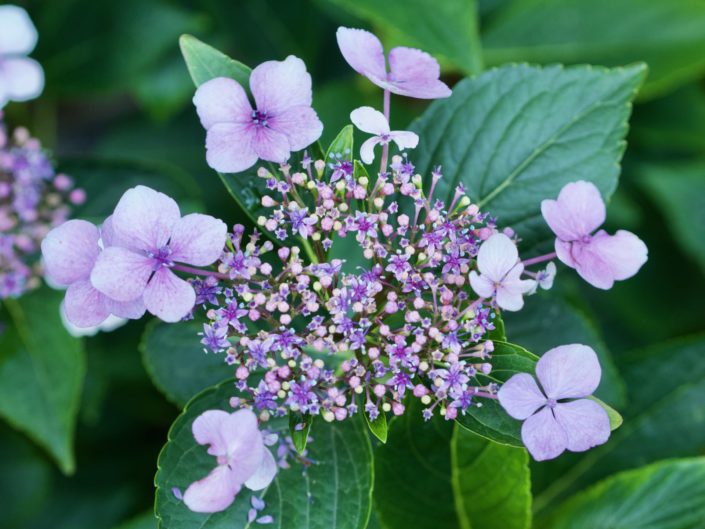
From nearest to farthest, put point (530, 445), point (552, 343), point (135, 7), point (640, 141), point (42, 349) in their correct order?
point (530, 445), point (552, 343), point (42, 349), point (135, 7), point (640, 141)

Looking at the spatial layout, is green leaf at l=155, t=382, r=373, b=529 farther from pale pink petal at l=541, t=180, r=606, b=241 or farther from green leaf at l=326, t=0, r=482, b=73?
green leaf at l=326, t=0, r=482, b=73

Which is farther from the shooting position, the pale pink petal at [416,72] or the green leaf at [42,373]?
the green leaf at [42,373]

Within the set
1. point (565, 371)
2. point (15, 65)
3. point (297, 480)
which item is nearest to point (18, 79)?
point (15, 65)

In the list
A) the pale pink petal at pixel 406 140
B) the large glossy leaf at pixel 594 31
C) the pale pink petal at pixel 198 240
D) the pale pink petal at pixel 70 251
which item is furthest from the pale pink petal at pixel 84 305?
the large glossy leaf at pixel 594 31

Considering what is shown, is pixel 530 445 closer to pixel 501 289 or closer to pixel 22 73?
pixel 501 289

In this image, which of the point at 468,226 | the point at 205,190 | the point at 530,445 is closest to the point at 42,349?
the point at 205,190

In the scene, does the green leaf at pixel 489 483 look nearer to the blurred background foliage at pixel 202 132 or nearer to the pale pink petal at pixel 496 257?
the pale pink petal at pixel 496 257

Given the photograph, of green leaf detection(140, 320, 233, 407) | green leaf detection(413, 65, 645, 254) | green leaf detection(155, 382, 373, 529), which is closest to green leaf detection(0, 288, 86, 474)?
green leaf detection(140, 320, 233, 407)
